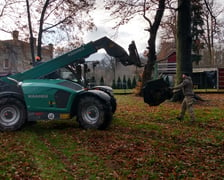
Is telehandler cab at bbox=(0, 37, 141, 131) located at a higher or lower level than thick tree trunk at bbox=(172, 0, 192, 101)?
lower

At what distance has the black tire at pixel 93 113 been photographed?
962 cm

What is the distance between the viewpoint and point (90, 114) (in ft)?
32.3

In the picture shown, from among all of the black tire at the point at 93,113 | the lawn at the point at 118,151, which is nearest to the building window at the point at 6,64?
the lawn at the point at 118,151

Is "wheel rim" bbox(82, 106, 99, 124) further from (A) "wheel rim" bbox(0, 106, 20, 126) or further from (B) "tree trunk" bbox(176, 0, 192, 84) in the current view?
(B) "tree trunk" bbox(176, 0, 192, 84)

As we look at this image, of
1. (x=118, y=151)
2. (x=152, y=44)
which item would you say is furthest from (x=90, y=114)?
(x=152, y=44)

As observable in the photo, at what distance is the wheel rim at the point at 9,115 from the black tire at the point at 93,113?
201 centimetres

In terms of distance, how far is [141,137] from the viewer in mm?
8984

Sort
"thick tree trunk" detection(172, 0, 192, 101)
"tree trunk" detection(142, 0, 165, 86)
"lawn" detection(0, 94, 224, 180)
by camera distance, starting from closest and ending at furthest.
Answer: "lawn" detection(0, 94, 224, 180)
"thick tree trunk" detection(172, 0, 192, 101)
"tree trunk" detection(142, 0, 165, 86)

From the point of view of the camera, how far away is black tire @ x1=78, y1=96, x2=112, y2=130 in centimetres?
962

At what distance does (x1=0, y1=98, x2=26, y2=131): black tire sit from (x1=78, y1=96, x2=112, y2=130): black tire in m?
1.84

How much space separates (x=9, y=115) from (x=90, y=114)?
2598mm

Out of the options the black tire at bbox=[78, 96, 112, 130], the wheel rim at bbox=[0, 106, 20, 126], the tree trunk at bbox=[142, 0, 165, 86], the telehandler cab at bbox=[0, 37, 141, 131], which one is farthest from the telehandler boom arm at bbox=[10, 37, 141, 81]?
the tree trunk at bbox=[142, 0, 165, 86]

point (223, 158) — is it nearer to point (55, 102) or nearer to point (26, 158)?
point (26, 158)

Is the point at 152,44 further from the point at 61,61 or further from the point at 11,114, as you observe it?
the point at 11,114
